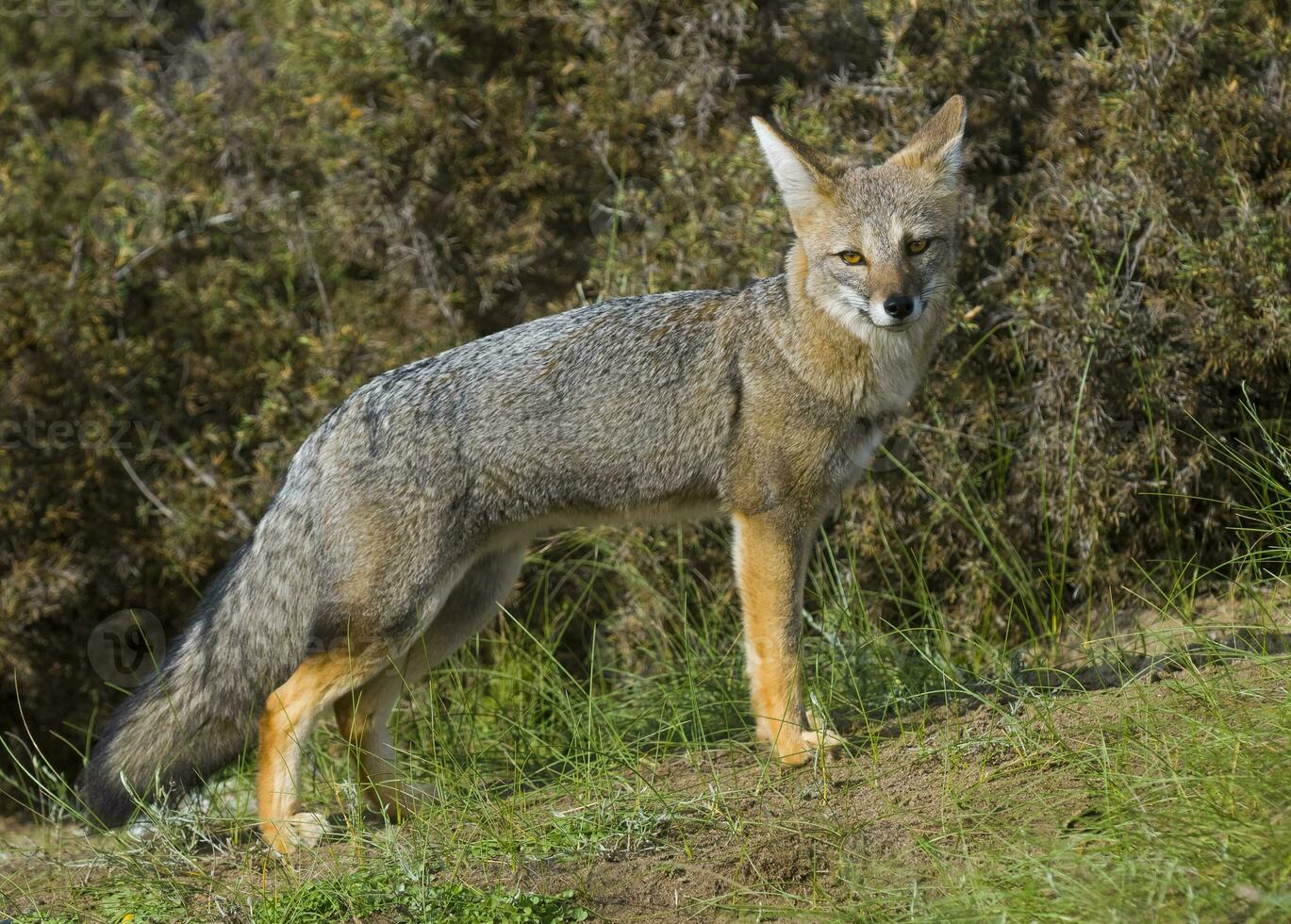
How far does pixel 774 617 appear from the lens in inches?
177

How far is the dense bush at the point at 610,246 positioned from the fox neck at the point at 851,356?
33.0 inches

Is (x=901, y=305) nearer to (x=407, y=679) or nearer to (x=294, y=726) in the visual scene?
(x=407, y=679)

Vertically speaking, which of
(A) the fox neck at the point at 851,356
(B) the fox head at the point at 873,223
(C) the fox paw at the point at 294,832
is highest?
(B) the fox head at the point at 873,223

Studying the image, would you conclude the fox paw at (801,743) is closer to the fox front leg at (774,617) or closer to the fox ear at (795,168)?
the fox front leg at (774,617)

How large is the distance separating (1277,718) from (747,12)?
4.59 metres

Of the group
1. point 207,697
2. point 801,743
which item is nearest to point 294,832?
point 207,697

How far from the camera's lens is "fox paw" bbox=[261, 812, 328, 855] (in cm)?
429

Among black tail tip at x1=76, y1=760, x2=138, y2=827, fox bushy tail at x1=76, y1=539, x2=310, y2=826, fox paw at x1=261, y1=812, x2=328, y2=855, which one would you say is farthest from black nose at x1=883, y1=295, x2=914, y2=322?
black tail tip at x1=76, y1=760, x2=138, y2=827

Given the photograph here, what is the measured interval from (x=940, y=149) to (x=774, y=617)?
1795 millimetres

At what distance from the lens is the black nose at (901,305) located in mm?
4195

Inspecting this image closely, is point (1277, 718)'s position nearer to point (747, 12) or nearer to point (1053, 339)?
point (1053, 339)

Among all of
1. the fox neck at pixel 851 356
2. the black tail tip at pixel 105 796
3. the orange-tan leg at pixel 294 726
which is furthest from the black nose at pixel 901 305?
the black tail tip at pixel 105 796

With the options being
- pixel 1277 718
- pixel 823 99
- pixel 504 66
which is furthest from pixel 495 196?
pixel 1277 718

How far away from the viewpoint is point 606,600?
23.1 ft
